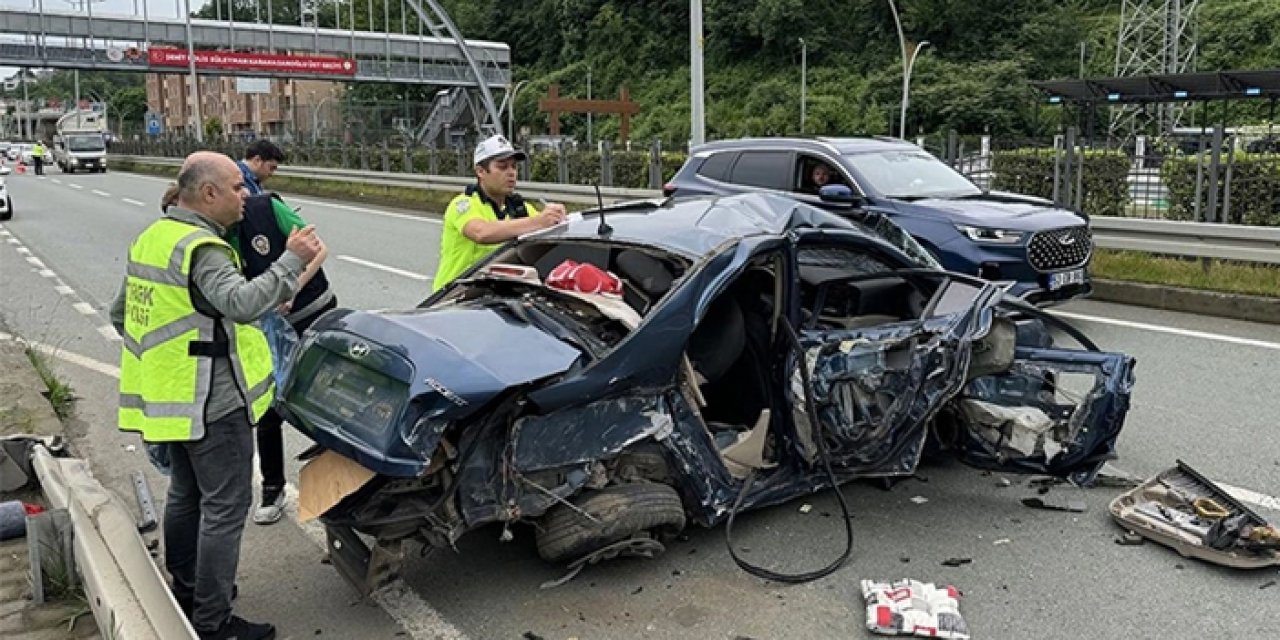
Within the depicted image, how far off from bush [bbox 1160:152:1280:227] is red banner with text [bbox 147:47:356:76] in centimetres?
4957

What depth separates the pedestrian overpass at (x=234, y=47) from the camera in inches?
2039

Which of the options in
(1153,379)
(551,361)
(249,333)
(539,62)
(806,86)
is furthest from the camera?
(539,62)

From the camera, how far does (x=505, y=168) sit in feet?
17.0

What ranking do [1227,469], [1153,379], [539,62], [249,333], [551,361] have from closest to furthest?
[249,333], [551,361], [1227,469], [1153,379], [539,62]

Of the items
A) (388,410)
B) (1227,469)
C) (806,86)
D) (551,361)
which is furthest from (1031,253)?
(806,86)

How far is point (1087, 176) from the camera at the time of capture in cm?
1307

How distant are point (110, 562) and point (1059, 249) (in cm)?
733

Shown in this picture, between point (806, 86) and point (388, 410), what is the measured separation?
66.5 metres

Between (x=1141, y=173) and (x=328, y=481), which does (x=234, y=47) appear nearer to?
(x=1141, y=173)

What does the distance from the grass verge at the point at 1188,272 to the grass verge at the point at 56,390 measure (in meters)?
9.35

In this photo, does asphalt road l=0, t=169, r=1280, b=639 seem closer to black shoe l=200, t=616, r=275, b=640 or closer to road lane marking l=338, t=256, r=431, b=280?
black shoe l=200, t=616, r=275, b=640

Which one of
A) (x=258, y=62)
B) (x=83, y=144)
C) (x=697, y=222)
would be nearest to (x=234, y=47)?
(x=258, y=62)

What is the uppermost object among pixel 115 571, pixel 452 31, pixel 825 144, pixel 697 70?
pixel 452 31

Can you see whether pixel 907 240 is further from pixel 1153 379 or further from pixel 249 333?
pixel 249 333
